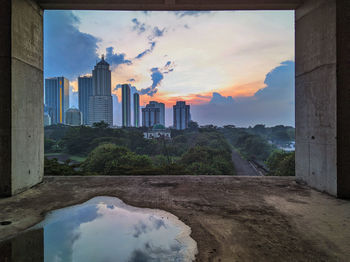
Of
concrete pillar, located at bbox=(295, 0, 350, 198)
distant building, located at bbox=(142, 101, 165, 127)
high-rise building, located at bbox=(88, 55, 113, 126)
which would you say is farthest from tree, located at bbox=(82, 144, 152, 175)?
distant building, located at bbox=(142, 101, 165, 127)

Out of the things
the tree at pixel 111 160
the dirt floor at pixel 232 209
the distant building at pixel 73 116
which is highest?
the distant building at pixel 73 116

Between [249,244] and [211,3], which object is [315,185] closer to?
[249,244]

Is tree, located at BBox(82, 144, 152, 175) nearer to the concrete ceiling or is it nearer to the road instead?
the concrete ceiling

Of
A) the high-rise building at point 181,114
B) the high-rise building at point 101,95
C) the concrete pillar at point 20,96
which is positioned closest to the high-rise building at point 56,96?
the high-rise building at point 101,95

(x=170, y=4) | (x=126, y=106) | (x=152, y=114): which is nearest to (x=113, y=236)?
(x=170, y=4)

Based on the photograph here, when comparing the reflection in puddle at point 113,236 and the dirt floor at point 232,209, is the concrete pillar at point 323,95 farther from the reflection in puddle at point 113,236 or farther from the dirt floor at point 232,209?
the reflection in puddle at point 113,236

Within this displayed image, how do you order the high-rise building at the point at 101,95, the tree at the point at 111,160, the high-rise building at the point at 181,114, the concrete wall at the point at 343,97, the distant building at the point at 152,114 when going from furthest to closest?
the high-rise building at the point at 181,114 → the distant building at the point at 152,114 → the high-rise building at the point at 101,95 → the tree at the point at 111,160 → the concrete wall at the point at 343,97
